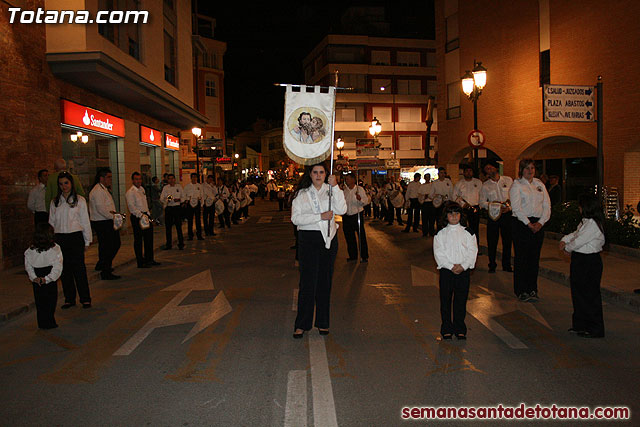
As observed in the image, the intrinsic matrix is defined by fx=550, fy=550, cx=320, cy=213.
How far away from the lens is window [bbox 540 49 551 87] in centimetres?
2333

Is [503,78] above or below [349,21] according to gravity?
below

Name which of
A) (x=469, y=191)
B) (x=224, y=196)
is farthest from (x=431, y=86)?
(x=469, y=191)

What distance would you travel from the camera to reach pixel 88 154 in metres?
16.8

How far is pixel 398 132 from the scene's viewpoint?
61.5 m

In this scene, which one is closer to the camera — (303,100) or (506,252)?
(303,100)

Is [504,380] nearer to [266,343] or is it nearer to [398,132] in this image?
[266,343]

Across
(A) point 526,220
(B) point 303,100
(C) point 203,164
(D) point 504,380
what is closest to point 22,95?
(B) point 303,100

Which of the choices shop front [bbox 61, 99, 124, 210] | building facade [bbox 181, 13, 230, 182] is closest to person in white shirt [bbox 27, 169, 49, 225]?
shop front [bbox 61, 99, 124, 210]

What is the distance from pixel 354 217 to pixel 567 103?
206 inches

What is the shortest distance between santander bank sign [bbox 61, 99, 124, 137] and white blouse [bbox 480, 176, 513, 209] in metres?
10.6

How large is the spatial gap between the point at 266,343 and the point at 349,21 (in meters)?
62.2

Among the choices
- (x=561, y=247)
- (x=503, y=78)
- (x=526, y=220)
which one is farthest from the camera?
(x=503, y=78)

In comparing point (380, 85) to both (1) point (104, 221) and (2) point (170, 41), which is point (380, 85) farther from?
(1) point (104, 221)

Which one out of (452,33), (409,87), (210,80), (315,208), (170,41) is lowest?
(315,208)
